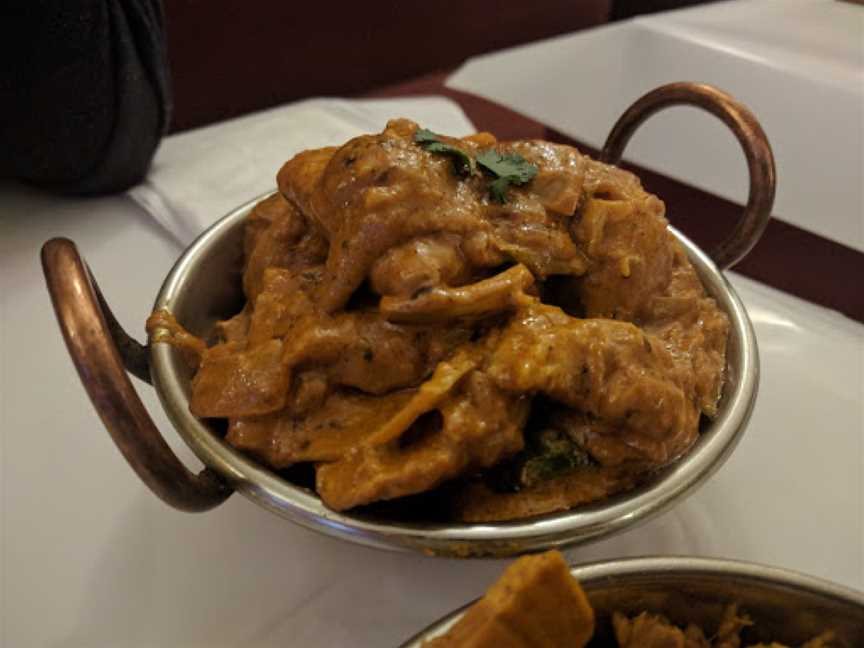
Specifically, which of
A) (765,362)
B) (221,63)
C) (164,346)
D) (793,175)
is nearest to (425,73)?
(221,63)

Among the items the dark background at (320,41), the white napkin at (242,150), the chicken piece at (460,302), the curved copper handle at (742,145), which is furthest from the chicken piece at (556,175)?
the dark background at (320,41)

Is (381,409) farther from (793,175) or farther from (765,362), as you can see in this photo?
(793,175)

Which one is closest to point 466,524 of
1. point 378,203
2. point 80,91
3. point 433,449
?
point 433,449

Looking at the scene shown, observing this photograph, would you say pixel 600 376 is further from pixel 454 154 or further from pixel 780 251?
pixel 780 251

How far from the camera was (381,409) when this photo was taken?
2.21ft

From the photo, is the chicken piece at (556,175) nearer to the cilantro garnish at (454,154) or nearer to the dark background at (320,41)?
the cilantro garnish at (454,154)

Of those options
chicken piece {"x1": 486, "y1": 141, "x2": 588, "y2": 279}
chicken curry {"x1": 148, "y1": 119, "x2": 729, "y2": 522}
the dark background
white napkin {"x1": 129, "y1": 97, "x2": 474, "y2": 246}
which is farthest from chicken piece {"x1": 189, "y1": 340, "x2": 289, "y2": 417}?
the dark background

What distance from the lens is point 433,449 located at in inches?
24.6

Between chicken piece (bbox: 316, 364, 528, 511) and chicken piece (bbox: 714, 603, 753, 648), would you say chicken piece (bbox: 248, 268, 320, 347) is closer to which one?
chicken piece (bbox: 316, 364, 528, 511)

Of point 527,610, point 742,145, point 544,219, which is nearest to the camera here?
point 527,610

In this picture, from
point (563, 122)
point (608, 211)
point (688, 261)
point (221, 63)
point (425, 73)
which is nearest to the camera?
point (608, 211)

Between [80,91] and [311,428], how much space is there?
0.70m

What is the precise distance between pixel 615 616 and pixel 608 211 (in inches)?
14.6

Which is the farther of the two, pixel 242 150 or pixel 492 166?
pixel 242 150
